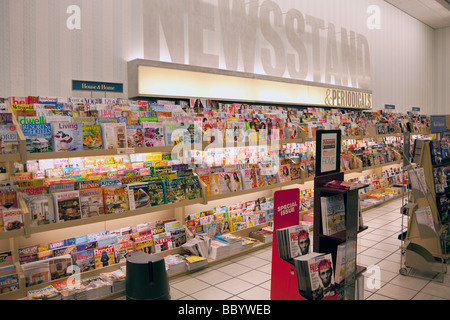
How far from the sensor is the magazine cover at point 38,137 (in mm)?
2941

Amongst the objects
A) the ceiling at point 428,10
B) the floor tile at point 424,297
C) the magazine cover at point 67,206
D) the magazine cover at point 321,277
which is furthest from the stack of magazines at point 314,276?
the ceiling at point 428,10

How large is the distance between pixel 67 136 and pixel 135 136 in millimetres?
667

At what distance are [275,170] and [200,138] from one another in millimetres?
1453

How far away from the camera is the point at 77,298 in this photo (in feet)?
10.2

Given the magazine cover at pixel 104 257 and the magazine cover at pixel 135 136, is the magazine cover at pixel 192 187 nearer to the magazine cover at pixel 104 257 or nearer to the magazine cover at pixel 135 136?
the magazine cover at pixel 135 136

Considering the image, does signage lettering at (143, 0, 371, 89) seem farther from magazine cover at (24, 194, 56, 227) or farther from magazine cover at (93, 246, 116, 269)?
magazine cover at (93, 246, 116, 269)

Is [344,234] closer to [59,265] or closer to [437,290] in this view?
[437,290]

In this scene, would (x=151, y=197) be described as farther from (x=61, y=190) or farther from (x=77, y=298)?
(x=77, y=298)

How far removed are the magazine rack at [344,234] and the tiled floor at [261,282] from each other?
0.78 metres

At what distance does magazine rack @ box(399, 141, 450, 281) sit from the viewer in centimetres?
396

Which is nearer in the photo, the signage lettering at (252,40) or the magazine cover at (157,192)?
the magazine cover at (157,192)

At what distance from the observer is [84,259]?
3.41m

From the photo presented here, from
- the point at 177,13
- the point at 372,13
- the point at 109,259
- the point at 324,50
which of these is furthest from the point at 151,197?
the point at 372,13

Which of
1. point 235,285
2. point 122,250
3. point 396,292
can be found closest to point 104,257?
point 122,250
